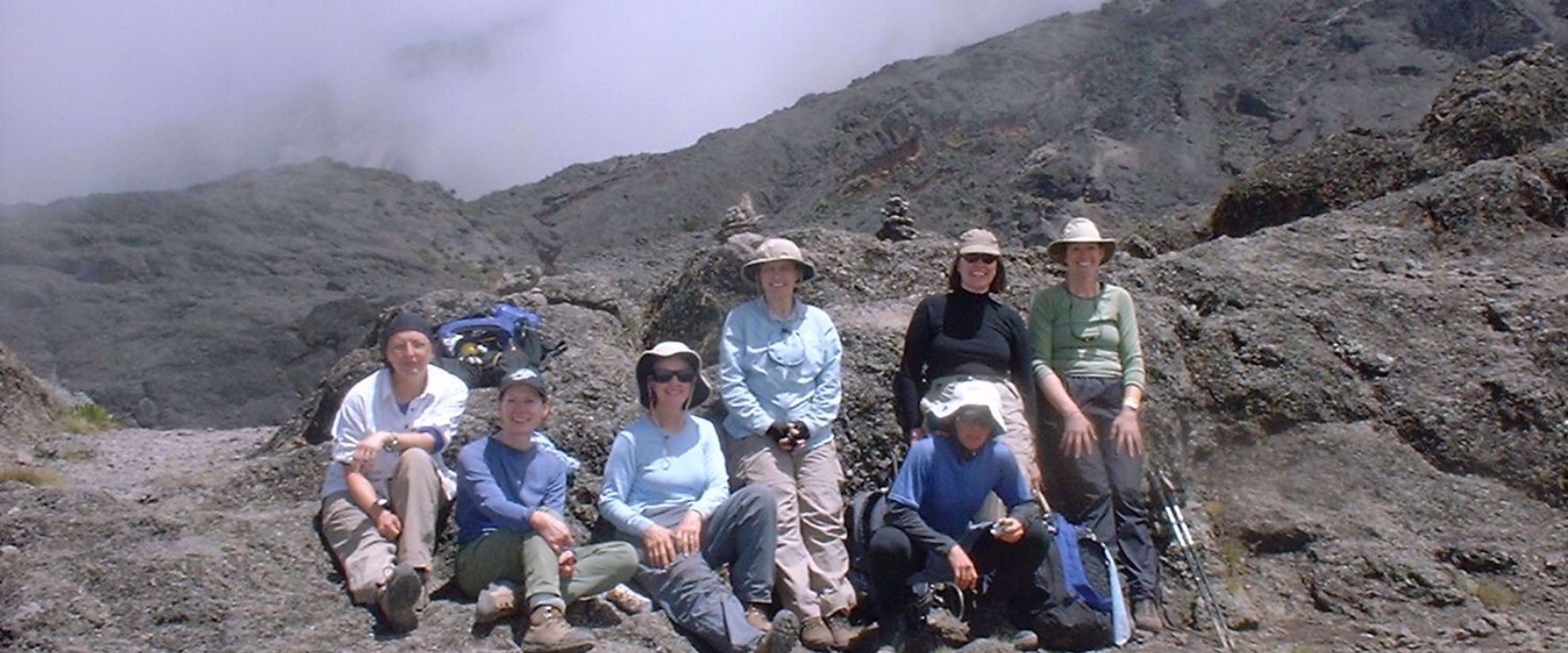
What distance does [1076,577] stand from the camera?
6266 mm

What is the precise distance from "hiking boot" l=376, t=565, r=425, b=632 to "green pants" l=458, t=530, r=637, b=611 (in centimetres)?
24

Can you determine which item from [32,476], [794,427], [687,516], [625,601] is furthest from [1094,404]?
[32,476]

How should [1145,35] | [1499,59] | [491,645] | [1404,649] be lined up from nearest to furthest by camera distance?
[491,645] < [1404,649] < [1499,59] < [1145,35]

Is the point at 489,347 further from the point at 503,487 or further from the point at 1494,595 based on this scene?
the point at 1494,595

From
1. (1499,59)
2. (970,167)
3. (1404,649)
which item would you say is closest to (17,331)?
(970,167)

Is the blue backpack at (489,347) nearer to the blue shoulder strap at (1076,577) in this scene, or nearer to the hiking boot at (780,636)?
the hiking boot at (780,636)

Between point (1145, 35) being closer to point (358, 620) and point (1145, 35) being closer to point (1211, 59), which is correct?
point (1211, 59)

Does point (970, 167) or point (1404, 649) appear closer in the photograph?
point (1404, 649)

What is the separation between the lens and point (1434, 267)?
9.30m

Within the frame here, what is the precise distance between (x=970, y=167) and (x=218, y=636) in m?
56.9

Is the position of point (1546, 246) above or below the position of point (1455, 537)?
above

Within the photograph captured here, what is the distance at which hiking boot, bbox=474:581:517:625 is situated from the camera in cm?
566

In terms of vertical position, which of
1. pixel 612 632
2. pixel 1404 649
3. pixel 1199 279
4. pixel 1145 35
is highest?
pixel 1145 35

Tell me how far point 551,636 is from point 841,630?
50.6 inches
